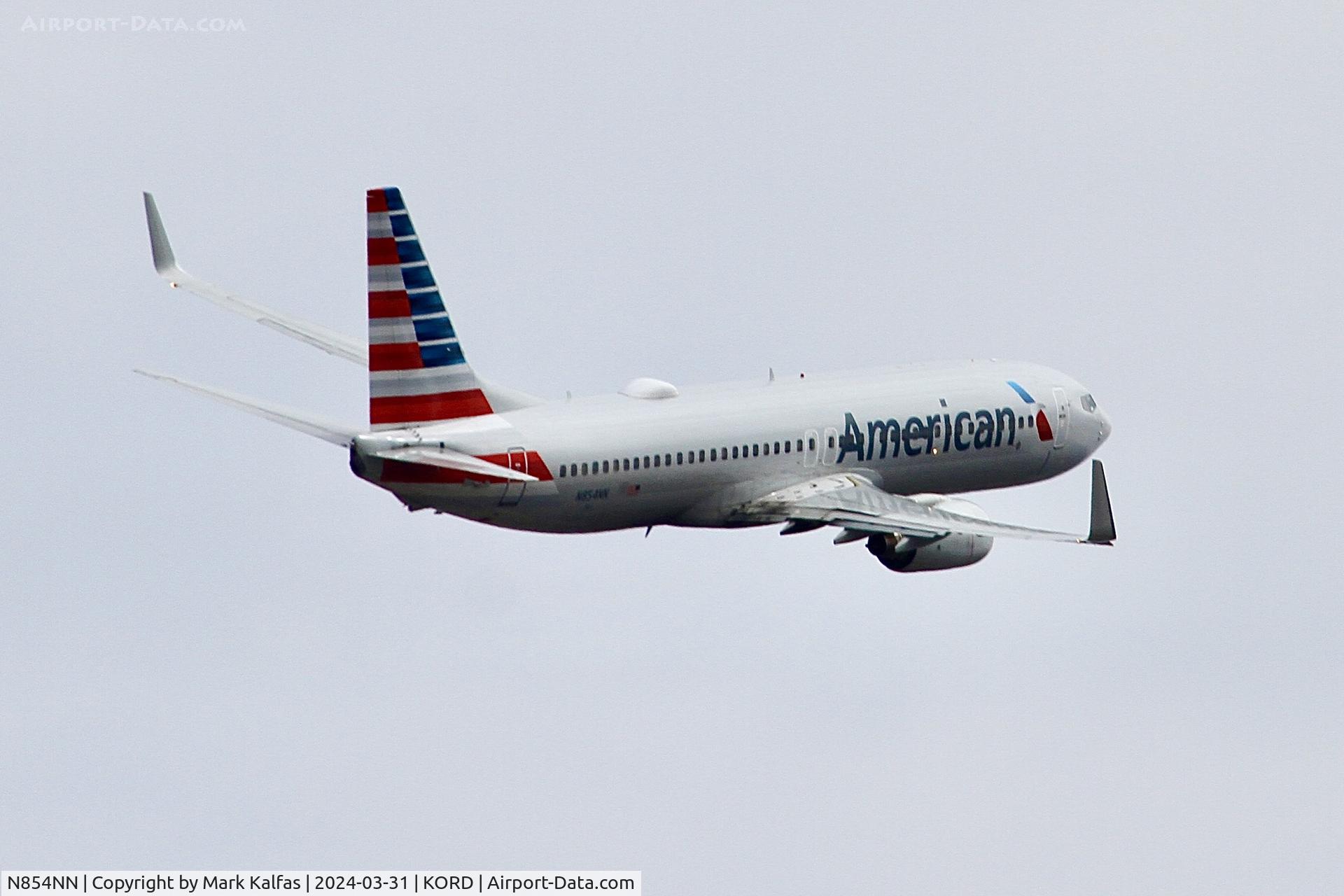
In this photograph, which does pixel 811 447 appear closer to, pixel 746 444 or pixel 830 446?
pixel 830 446

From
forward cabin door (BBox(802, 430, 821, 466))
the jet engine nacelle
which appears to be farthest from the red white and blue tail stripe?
the jet engine nacelle

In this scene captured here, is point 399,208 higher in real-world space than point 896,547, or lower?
higher

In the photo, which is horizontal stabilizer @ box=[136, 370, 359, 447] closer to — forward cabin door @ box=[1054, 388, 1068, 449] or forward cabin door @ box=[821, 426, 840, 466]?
forward cabin door @ box=[821, 426, 840, 466]

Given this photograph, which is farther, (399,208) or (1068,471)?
(1068,471)

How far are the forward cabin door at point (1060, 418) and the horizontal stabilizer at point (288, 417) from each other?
24831mm

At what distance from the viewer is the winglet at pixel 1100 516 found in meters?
81.0

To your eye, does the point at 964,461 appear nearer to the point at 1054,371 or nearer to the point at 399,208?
the point at 1054,371

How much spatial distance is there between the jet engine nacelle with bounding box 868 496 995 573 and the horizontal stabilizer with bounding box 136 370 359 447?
16683 millimetres

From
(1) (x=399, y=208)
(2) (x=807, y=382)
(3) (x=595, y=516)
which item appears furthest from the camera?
(2) (x=807, y=382)

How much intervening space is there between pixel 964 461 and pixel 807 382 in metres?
5.63

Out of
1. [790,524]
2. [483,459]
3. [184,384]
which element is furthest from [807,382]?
[184,384]

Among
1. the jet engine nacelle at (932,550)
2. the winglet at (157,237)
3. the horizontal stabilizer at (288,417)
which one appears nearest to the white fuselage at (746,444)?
the horizontal stabilizer at (288,417)

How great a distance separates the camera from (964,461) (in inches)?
3730

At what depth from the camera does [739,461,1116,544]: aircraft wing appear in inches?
3425
